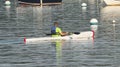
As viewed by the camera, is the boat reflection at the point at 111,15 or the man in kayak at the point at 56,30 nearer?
the man in kayak at the point at 56,30

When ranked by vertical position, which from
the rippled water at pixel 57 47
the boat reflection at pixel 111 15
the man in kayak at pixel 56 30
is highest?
the man in kayak at pixel 56 30

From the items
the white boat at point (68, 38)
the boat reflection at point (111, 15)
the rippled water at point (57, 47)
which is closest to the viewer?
the rippled water at point (57, 47)

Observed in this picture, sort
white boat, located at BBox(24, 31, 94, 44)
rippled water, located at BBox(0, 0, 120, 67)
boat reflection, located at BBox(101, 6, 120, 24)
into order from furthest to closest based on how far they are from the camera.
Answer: boat reflection, located at BBox(101, 6, 120, 24) < white boat, located at BBox(24, 31, 94, 44) < rippled water, located at BBox(0, 0, 120, 67)

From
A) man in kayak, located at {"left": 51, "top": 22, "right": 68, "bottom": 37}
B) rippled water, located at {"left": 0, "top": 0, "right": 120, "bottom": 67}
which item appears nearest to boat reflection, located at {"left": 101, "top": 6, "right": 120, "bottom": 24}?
rippled water, located at {"left": 0, "top": 0, "right": 120, "bottom": 67}

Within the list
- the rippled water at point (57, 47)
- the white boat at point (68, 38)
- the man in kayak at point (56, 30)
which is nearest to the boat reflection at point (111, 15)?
the rippled water at point (57, 47)

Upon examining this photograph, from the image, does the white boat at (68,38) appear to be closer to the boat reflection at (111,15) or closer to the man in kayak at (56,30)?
the man in kayak at (56,30)

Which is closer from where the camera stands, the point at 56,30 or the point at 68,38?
the point at 56,30

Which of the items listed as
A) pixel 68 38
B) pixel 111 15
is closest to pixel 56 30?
pixel 68 38

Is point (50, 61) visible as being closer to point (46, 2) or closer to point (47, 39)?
point (47, 39)

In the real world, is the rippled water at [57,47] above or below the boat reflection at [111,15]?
above

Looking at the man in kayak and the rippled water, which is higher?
the man in kayak

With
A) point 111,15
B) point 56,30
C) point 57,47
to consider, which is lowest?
point 111,15

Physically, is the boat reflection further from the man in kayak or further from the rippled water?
the man in kayak

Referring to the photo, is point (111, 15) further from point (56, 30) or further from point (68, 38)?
point (56, 30)
